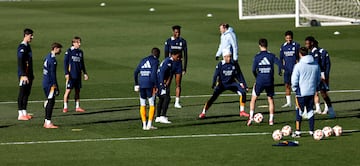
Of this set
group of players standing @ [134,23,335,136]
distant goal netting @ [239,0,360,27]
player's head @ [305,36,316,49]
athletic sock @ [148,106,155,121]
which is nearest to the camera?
group of players standing @ [134,23,335,136]

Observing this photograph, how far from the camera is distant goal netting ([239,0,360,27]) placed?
Result: 53.7 metres

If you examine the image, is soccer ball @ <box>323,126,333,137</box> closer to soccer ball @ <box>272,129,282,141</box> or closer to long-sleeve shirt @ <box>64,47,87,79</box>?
soccer ball @ <box>272,129,282,141</box>

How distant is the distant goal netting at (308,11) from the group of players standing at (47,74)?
72.7ft

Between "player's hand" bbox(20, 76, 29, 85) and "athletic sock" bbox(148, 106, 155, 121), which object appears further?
"player's hand" bbox(20, 76, 29, 85)

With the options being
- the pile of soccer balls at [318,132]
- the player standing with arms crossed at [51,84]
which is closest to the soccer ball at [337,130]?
the pile of soccer balls at [318,132]

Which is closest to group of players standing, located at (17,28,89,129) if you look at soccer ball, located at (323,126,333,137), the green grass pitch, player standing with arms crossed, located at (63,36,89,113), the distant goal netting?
player standing with arms crossed, located at (63,36,89,113)

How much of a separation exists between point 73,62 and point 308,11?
26.8 meters

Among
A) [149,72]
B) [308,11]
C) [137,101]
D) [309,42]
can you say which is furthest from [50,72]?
[308,11]

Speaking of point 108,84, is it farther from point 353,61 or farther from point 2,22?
point 2,22

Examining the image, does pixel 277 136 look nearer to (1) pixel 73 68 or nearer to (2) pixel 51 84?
(2) pixel 51 84

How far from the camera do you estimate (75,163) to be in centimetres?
2209

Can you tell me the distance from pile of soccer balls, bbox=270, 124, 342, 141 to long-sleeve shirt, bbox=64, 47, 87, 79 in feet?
28.3

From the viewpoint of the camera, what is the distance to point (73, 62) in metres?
31.2

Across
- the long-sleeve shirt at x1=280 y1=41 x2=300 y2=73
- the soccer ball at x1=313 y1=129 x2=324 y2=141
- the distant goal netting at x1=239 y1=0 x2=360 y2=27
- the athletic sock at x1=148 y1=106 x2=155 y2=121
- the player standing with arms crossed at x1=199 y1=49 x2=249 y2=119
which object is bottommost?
the soccer ball at x1=313 y1=129 x2=324 y2=141
